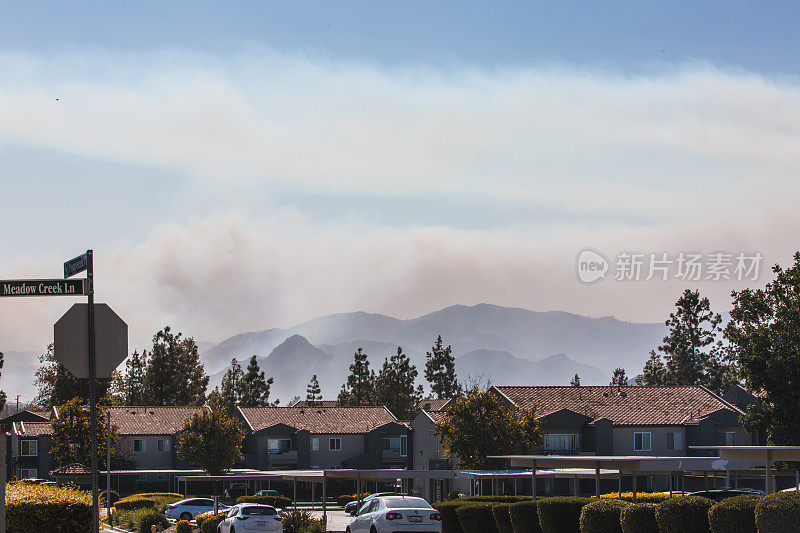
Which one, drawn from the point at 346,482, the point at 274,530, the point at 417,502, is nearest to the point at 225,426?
the point at 346,482

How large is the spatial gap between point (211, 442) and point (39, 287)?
67807mm

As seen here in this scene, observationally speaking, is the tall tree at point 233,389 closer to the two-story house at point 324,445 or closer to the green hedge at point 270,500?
the two-story house at point 324,445

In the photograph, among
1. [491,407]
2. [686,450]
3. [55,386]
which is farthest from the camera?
[55,386]

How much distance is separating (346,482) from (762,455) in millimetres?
61405

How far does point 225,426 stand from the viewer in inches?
3108

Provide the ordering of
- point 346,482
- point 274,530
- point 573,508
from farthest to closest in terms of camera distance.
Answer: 1. point 346,482
2. point 274,530
3. point 573,508

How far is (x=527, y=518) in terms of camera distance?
27484 mm

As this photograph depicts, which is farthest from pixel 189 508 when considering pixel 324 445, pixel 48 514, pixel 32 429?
pixel 48 514

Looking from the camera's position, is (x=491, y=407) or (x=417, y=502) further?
(x=491, y=407)

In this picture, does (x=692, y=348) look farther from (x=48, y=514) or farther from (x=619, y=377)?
(x=48, y=514)

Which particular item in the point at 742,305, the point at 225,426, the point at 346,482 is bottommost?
the point at 346,482

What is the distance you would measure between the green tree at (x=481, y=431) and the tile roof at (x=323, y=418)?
33143 millimetres

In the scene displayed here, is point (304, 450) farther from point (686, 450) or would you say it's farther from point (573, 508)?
point (573, 508)

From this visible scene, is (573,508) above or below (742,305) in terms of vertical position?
below
